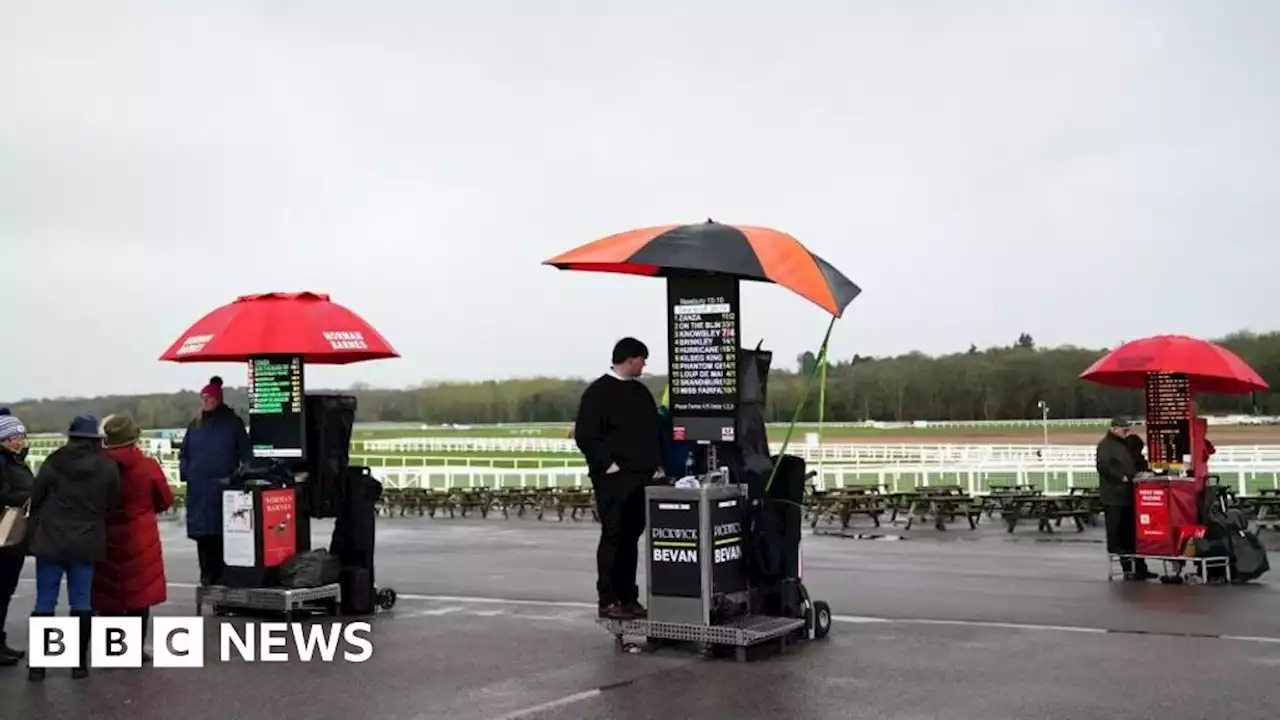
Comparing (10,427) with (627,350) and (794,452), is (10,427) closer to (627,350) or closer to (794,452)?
(627,350)

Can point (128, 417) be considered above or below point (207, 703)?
above

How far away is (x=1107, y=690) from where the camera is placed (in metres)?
7.40

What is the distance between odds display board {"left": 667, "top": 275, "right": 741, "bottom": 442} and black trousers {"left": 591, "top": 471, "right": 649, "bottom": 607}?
0.51 metres

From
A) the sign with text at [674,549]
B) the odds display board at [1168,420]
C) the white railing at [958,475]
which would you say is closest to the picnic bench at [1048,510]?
the white railing at [958,475]

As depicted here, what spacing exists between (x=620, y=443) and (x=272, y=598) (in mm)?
3386

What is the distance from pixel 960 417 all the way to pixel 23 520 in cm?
6216

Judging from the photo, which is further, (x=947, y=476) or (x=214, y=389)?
(x=947, y=476)

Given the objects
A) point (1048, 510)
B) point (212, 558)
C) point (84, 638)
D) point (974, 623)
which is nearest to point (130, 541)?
point (84, 638)

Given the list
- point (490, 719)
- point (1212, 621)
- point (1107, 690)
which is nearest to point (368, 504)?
point (490, 719)

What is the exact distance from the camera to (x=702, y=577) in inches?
338

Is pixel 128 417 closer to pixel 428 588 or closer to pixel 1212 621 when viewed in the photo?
pixel 428 588

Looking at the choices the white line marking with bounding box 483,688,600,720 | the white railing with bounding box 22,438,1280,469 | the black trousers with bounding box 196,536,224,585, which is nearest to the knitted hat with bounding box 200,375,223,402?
the black trousers with bounding box 196,536,224,585

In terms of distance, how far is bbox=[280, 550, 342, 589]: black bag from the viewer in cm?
1054

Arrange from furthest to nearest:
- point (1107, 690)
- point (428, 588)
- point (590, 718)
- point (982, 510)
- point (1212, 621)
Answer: point (982, 510) < point (428, 588) < point (1212, 621) < point (1107, 690) < point (590, 718)
